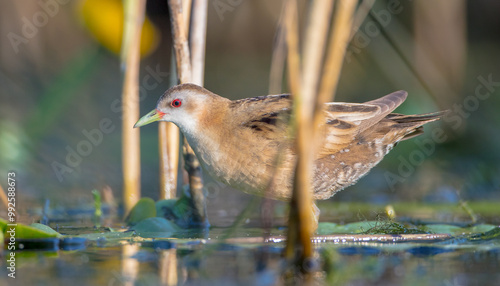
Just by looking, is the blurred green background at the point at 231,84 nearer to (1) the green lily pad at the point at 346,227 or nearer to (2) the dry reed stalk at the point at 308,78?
(1) the green lily pad at the point at 346,227

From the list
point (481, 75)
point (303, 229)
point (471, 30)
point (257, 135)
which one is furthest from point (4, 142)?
point (471, 30)

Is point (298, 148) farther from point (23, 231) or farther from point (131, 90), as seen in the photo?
point (131, 90)

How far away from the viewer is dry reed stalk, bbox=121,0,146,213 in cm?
402

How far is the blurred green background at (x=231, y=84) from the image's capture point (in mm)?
5633

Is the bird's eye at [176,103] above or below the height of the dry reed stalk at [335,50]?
above

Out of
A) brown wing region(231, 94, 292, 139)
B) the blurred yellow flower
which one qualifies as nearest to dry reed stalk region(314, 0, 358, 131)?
brown wing region(231, 94, 292, 139)

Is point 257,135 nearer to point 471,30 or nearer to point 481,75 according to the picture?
point 481,75

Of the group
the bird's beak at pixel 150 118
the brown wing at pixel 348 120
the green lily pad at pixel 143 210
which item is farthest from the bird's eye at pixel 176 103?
the brown wing at pixel 348 120

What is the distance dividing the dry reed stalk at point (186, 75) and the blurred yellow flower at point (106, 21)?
3305mm

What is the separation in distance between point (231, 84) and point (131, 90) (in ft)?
14.1

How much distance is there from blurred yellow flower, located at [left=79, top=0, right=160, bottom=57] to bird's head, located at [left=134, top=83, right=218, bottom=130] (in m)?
3.29

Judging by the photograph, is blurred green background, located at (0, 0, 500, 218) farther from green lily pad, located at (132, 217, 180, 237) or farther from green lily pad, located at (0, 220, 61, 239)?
green lily pad, located at (0, 220, 61, 239)

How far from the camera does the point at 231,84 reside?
8.28m

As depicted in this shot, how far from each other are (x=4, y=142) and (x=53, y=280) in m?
3.55
